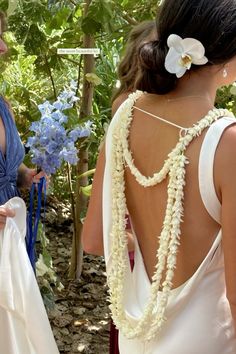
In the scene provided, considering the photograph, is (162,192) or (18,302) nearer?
(162,192)

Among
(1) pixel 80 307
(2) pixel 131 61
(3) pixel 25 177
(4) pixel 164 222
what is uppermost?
(4) pixel 164 222

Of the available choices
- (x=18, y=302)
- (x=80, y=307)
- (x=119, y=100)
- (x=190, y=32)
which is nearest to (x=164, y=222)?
(x=190, y=32)

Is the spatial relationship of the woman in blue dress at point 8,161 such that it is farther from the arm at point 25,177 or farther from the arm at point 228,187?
the arm at point 228,187

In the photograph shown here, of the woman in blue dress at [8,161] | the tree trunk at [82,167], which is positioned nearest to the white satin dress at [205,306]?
the woman in blue dress at [8,161]

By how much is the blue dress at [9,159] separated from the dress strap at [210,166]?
1188 mm

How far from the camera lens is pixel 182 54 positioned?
4.13ft

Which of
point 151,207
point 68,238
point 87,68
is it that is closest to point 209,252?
point 151,207

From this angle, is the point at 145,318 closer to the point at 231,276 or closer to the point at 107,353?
the point at 231,276

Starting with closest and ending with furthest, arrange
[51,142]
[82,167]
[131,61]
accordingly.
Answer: [51,142] < [131,61] < [82,167]

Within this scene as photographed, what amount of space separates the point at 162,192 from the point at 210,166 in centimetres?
17

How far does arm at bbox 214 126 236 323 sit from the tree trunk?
6.09ft

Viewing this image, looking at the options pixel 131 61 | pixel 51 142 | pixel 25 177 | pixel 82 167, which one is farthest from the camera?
pixel 82 167

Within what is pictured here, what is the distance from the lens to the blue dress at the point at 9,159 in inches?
90.8

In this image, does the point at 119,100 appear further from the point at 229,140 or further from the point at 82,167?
the point at 229,140
